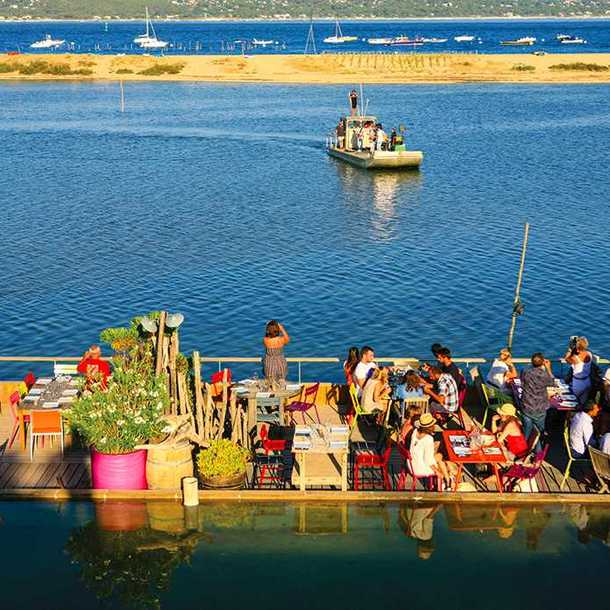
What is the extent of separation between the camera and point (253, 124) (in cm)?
8369

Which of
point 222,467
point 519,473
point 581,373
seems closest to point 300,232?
point 581,373

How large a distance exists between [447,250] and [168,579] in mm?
28971

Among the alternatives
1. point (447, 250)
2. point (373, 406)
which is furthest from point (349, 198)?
point (373, 406)

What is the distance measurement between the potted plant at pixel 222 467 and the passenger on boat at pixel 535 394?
4.78 meters

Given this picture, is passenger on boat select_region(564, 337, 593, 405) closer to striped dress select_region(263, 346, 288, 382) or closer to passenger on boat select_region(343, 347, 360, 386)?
passenger on boat select_region(343, 347, 360, 386)

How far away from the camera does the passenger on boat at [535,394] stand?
16453mm

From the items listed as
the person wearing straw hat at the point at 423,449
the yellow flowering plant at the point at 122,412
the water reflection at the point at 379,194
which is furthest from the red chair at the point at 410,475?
the water reflection at the point at 379,194

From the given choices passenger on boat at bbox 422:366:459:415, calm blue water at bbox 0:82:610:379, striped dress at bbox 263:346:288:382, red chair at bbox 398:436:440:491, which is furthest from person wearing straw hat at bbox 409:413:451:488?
calm blue water at bbox 0:82:610:379

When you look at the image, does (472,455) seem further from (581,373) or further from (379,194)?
(379,194)

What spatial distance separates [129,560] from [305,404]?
457 cm

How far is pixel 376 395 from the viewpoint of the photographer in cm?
1720

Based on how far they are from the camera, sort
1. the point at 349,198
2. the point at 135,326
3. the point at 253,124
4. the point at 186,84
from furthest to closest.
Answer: the point at 186,84 → the point at 253,124 → the point at 349,198 → the point at 135,326

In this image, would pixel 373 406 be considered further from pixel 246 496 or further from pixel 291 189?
pixel 291 189

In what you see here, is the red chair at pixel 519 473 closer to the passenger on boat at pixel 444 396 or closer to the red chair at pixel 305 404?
the passenger on boat at pixel 444 396
